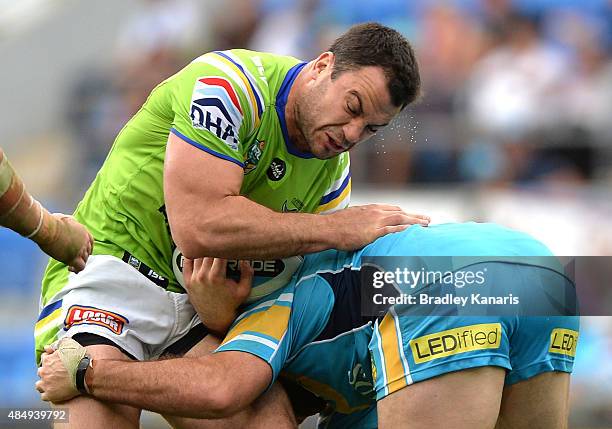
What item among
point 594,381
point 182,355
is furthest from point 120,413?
point 594,381

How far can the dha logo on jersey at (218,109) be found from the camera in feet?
12.6

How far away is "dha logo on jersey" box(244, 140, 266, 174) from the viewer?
4.07m

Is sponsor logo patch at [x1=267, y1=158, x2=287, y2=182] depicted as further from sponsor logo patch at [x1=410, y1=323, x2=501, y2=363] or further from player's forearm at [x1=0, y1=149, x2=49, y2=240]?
player's forearm at [x1=0, y1=149, x2=49, y2=240]

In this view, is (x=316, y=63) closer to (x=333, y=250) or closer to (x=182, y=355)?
(x=333, y=250)

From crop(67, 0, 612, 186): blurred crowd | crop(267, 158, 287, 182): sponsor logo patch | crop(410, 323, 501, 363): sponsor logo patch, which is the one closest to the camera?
crop(410, 323, 501, 363): sponsor logo patch

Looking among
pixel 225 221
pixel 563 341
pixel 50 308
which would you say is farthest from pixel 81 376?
pixel 563 341

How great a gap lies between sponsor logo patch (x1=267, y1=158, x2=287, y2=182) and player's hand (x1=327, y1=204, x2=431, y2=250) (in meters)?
0.30

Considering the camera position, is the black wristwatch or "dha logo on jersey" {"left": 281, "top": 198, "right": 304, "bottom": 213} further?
"dha logo on jersey" {"left": 281, "top": 198, "right": 304, "bottom": 213}

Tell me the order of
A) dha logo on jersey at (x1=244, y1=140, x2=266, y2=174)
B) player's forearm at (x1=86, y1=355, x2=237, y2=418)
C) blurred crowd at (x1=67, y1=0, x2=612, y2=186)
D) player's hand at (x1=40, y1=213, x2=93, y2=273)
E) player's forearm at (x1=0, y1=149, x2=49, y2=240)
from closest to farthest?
player's forearm at (x1=0, y1=149, x2=49, y2=240), player's hand at (x1=40, y1=213, x2=93, y2=273), player's forearm at (x1=86, y1=355, x2=237, y2=418), dha logo on jersey at (x1=244, y1=140, x2=266, y2=174), blurred crowd at (x1=67, y1=0, x2=612, y2=186)

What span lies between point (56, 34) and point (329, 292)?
26.8 ft

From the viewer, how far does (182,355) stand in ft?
13.8

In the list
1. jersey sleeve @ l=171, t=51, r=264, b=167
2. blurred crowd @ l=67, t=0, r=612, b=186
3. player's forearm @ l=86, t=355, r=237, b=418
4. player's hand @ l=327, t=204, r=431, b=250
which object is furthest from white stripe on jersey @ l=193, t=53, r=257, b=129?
blurred crowd @ l=67, t=0, r=612, b=186

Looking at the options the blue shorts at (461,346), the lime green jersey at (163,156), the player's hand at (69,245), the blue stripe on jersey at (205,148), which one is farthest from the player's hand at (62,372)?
the blue shorts at (461,346)

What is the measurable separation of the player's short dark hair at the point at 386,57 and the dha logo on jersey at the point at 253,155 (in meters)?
0.40
